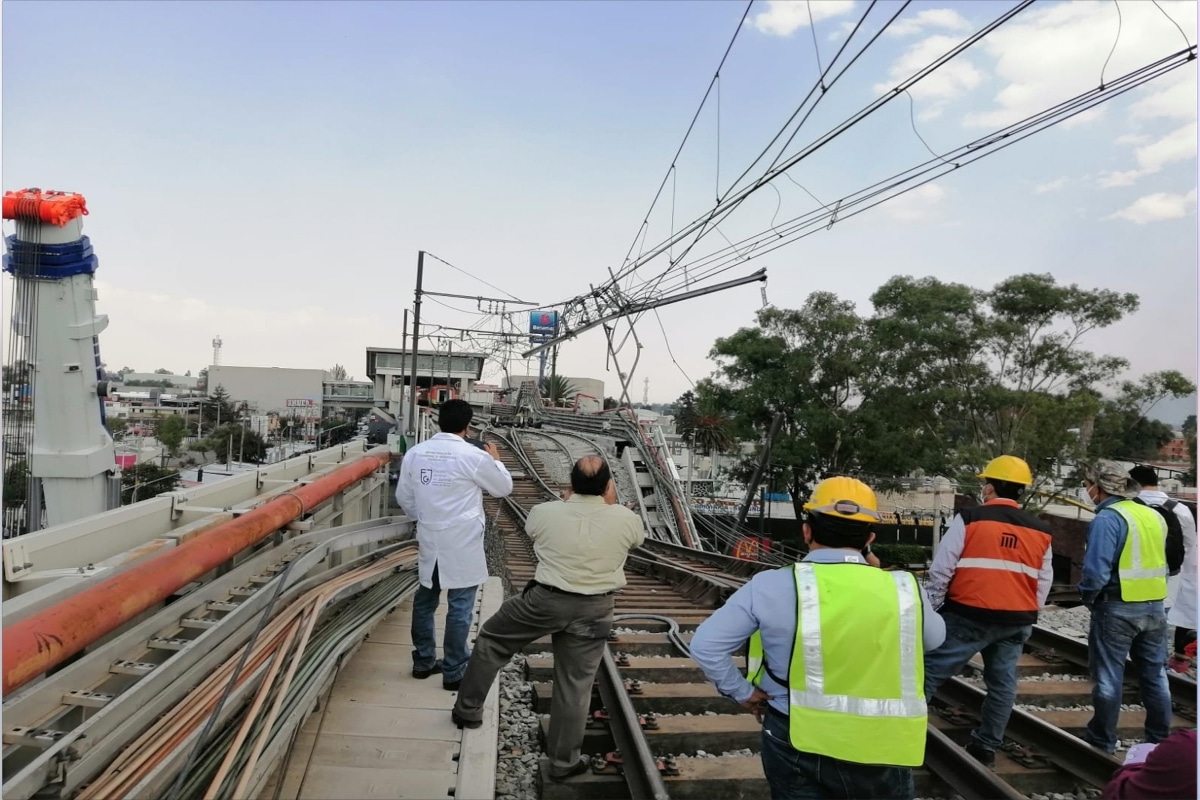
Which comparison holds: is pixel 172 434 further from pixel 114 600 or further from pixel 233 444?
pixel 114 600

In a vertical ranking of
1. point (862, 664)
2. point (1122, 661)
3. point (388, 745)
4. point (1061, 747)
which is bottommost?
point (1061, 747)

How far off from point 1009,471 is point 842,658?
2215 mm

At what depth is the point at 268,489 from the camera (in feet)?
20.6

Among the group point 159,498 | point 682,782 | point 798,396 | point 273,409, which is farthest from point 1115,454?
point 273,409

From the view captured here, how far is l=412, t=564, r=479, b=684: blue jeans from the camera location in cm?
387

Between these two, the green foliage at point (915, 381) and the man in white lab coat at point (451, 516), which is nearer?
the man in white lab coat at point (451, 516)

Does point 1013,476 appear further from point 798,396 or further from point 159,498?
point 798,396

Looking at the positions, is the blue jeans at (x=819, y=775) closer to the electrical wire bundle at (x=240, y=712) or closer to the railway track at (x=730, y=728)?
the railway track at (x=730, y=728)

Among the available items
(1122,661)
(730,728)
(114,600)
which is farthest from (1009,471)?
(114,600)

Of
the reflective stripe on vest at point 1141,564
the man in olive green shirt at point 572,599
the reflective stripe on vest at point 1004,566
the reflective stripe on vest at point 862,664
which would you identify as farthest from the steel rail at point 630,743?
the reflective stripe on vest at point 1141,564

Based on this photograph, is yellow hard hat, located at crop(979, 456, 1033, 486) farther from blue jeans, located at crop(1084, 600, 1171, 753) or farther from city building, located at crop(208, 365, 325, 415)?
city building, located at crop(208, 365, 325, 415)

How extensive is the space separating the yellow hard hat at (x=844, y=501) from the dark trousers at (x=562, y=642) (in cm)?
134

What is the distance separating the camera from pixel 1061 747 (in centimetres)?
375

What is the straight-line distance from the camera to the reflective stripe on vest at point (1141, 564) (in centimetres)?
388
